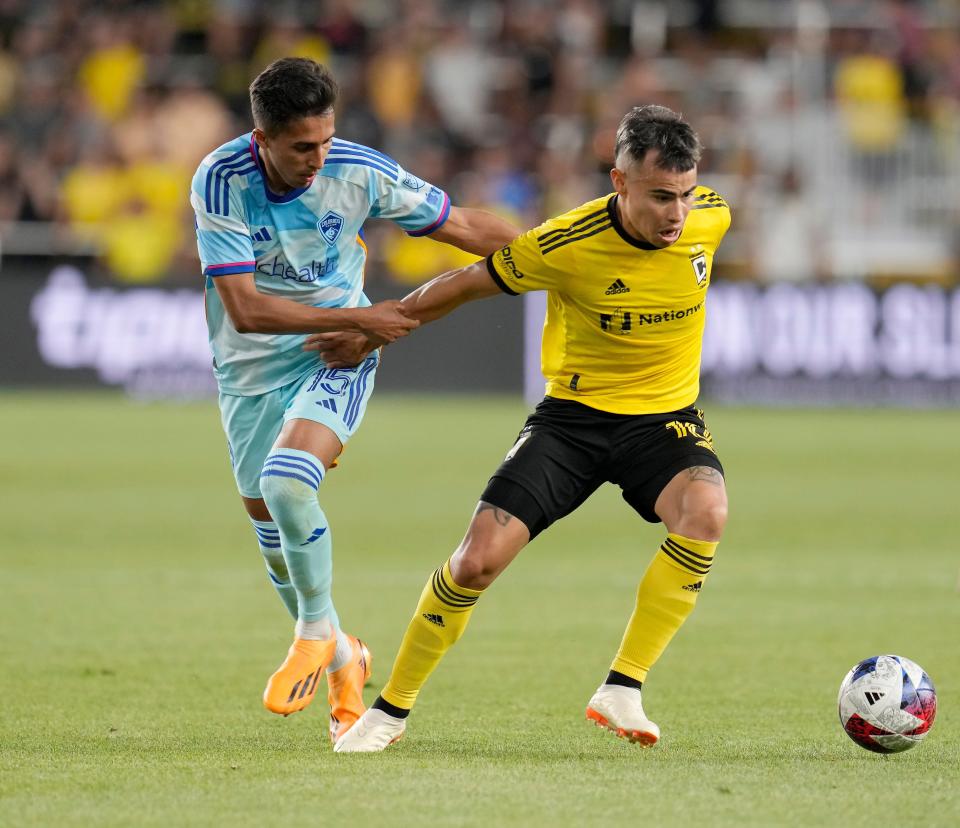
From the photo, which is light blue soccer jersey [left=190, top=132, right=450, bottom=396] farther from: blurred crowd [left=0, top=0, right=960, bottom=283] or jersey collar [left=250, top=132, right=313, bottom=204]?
blurred crowd [left=0, top=0, right=960, bottom=283]

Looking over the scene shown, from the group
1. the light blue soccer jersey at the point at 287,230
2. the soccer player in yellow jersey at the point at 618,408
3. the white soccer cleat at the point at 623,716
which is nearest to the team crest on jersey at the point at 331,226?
the light blue soccer jersey at the point at 287,230

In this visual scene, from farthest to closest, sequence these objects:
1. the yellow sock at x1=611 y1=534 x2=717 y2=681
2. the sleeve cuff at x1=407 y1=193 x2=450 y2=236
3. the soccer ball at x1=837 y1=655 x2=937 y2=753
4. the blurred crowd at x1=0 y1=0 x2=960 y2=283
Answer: the blurred crowd at x1=0 y1=0 x2=960 y2=283
the sleeve cuff at x1=407 y1=193 x2=450 y2=236
the yellow sock at x1=611 y1=534 x2=717 y2=681
the soccer ball at x1=837 y1=655 x2=937 y2=753

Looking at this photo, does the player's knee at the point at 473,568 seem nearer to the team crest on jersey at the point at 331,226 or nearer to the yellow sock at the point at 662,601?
the yellow sock at the point at 662,601

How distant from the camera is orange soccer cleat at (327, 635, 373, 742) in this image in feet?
20.0

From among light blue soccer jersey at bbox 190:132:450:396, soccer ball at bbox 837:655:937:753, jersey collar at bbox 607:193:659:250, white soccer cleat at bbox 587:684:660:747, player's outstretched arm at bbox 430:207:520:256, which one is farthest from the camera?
player's outstretched arm at bbox 430:207:520:256

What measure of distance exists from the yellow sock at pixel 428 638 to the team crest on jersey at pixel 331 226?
1.30 metres

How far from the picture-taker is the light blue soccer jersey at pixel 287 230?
6113 millimetres

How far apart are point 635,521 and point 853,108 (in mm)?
11173

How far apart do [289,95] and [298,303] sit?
0.77 metres

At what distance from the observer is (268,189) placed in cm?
620

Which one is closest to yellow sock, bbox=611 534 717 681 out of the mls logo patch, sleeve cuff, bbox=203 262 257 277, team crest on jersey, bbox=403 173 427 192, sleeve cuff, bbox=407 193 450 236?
the mls logo patch

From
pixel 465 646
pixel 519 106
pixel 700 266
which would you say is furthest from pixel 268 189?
pixel 519 106

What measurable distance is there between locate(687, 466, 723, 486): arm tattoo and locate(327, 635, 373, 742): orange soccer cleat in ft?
4.66

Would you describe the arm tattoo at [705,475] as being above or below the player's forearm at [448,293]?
below
